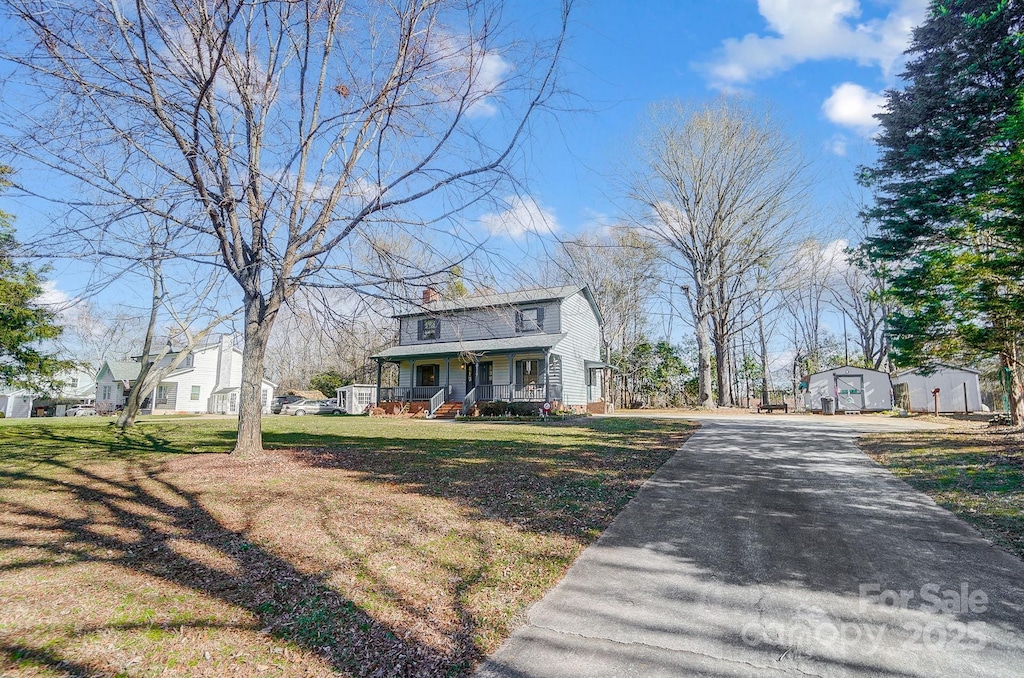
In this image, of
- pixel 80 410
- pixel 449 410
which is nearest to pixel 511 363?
pixel 449 410

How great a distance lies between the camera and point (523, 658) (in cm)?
259

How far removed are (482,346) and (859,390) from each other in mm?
21420

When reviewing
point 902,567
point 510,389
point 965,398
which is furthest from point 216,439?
point 965,398

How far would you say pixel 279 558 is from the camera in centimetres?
362

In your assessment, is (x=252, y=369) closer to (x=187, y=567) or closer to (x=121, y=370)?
(x=187, y=567)

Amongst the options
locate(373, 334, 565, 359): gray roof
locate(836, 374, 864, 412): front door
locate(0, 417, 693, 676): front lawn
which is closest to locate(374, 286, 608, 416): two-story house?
locate(373, 334, 565, 359): gray roof

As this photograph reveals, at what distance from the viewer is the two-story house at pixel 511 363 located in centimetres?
2234

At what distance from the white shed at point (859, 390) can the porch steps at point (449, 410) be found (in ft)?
64.5

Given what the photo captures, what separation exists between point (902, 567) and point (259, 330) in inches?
324

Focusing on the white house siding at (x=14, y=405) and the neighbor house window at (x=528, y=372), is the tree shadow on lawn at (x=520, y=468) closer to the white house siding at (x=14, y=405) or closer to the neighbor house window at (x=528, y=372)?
the neighbor house window at (x=528, y=372)

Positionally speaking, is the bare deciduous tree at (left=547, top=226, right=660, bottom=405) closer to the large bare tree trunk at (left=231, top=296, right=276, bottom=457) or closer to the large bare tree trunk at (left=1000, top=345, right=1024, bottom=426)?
the large bare tree trunk at (left=1000, top=345, right=1024, bottom=426)

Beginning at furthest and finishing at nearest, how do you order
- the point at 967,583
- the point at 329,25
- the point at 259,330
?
the point at 259,330, the point at 329,25, the point at 967,583

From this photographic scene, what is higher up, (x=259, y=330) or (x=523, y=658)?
(x=259, y=330)

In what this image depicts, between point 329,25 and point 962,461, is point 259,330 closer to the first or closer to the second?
point 329,25
